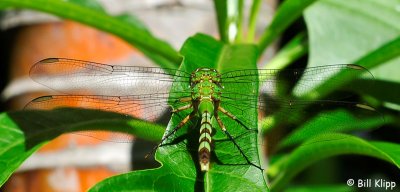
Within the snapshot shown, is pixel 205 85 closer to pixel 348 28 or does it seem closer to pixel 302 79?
pixel 302 79

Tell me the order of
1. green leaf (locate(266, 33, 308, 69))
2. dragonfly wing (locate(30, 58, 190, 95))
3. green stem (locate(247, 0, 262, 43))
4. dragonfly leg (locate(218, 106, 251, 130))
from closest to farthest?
dragonfly leg (locate(218, 106, 251, 130)) < dragonfly wing (locate(30, 58, 190, 95)) < green stem (locate(247, 0, 262, 43)) < green leaf (locate(266, 33, 308, 69))

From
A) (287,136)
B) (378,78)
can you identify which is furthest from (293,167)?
(378,78)

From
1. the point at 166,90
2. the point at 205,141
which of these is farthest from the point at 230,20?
the point at 205,141

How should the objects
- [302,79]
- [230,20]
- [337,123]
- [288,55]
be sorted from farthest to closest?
1. [288,55]
2. [230,20]
3. [302,79]
4. [337,123]

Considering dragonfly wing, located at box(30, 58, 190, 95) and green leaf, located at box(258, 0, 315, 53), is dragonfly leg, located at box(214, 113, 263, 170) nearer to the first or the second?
dragonfly wing, located at box(30, 58, 190, 95)

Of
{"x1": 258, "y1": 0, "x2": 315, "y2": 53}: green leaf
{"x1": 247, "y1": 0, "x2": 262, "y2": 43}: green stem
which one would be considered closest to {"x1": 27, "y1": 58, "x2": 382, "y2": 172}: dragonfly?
{"x1": 258, "y1": 0, "x2": 315, "y2": 53}: green leaf

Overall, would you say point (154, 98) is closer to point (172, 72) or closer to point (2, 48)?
point (172, 72)

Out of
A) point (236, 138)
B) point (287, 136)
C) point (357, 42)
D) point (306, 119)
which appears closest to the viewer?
point (236, 138)
